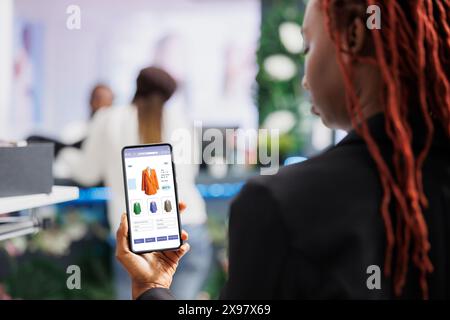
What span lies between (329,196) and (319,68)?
15cm

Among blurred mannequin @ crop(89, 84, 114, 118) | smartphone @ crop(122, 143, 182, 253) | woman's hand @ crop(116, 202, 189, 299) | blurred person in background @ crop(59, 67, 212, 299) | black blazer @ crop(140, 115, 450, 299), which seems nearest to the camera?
black blazer @ crop(140, 115, 450, 299)

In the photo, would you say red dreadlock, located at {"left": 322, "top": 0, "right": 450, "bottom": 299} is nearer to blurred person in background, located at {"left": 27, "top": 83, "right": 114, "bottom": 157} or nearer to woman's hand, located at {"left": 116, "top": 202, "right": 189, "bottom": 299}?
woman's hand, located at {"left": 116, "top": 202, "right": 189, "bottom": 299}

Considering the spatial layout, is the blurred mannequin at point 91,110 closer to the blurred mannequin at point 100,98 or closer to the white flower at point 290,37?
the blurred mannequin at point 100,98

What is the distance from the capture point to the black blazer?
1.84 feet

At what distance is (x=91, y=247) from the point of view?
293 centimetres

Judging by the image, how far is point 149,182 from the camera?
40.6 inches

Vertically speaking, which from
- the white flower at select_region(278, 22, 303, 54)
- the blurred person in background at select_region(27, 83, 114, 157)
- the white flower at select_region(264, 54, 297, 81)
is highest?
the white flower at select_region(278, 22, 303, 54)

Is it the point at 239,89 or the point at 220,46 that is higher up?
the point at 220,46

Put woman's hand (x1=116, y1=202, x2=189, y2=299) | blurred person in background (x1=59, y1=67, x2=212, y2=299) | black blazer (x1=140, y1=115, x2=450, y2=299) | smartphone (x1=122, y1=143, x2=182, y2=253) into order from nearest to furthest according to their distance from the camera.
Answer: black blazer (x1=140, y1=115, x2=450, y2=299), woman's hand (x1=116, y1=202, x2=189, y2=299), smartphone (x1=122, y1=143, x2=182, y2=253), blurred person in background (x1=59, y1=67, x2=212, y2=299)

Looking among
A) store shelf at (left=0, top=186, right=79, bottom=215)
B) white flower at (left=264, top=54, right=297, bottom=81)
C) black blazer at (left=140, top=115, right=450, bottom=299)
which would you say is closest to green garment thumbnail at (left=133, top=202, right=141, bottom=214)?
store shelf at (left=0, top=186, right=79, bottom=215)

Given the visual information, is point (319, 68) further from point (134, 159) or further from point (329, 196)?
point (134, 159)

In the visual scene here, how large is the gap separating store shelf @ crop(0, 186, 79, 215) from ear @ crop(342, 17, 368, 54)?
0.64 m

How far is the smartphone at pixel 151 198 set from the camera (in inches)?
38.2
